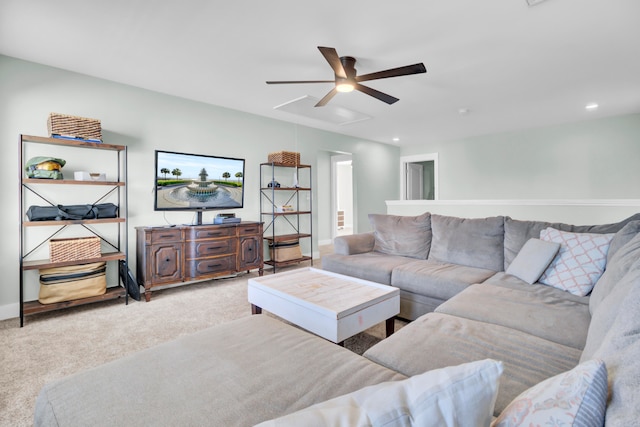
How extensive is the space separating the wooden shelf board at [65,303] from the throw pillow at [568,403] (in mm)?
3521

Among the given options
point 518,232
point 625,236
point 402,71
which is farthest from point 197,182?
point 625,236

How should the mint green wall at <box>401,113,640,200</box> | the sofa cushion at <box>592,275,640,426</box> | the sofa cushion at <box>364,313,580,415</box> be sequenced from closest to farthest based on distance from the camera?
the sofa cushion at <box>592,275,640,426</box>
the sofa cushion at <box>364,313,580,415</box>
the mint green wall at <box>401,113,640,200</box>

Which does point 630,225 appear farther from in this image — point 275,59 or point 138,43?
point 138,43

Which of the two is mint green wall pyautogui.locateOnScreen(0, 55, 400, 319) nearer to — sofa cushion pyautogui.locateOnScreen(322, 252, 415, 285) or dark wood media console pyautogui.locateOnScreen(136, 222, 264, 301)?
dark wood media console pyautogui.locateOnScreen(136, 222, 264, 301)

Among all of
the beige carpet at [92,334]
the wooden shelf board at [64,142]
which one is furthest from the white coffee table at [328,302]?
the wooden shelf board at [64,142]

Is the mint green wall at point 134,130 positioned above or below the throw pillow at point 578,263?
above

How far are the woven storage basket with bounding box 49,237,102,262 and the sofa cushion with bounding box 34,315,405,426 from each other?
2387mm

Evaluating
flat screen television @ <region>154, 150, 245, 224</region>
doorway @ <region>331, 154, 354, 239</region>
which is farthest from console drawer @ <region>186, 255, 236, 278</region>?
doorway @ <region>331, 154, 354, 239</region>

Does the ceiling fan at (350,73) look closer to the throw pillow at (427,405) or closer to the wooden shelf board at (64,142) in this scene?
the wooden shelf board at (64,142)

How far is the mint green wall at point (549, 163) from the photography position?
4812mm

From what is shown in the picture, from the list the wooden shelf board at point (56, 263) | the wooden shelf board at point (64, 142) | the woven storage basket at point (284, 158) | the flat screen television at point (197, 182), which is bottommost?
the wooden shelf board at point (56, 263)

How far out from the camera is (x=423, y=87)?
3.64 m

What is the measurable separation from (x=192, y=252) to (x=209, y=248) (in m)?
0.20

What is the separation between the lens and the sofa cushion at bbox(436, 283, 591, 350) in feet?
4.76
